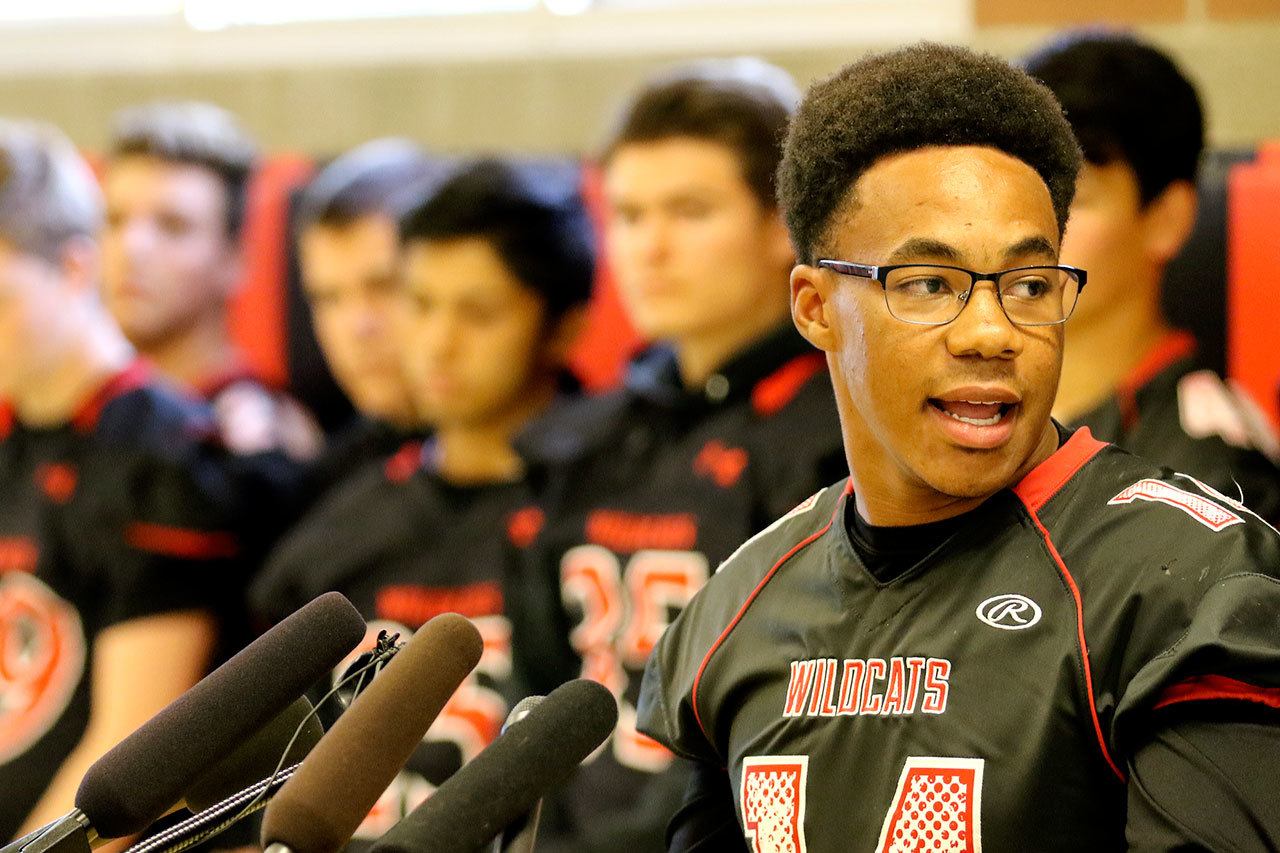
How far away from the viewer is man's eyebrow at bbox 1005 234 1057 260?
1159mm

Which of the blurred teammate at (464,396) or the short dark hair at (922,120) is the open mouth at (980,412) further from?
the blurred teammate at (464,396)

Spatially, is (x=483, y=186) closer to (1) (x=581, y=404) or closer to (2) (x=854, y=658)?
(1) (x=581, y=404)

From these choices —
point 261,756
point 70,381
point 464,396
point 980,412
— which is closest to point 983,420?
point 980,412

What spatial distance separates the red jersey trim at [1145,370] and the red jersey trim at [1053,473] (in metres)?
0.66

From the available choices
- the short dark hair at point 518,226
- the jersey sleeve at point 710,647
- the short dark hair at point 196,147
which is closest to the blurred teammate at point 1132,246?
the jersey sleeve at point 710,647

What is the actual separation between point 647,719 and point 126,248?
1.95 m

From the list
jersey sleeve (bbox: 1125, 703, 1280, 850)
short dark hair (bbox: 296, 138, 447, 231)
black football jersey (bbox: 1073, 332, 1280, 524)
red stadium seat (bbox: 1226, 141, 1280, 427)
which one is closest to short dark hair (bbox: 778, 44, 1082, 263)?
jersey sleeve (bbox: 1125, 703, 1280, 850)

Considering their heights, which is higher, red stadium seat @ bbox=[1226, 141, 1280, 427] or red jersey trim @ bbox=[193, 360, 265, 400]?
red stadium seat @ bbox=[1226, 141, 1280, 427]

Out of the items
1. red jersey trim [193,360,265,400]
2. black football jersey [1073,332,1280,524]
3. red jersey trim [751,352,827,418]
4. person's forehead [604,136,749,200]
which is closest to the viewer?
black football jersey [1073,332,1280,524]

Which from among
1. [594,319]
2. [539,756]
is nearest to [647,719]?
[539,756]

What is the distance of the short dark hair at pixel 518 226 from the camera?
2.45m

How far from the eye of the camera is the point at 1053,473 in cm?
120

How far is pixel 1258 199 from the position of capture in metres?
2.23

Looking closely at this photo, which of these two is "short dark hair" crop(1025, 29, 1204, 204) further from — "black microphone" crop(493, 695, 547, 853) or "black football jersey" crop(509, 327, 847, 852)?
"black microphone" crop(493, 695, 547, 853)
